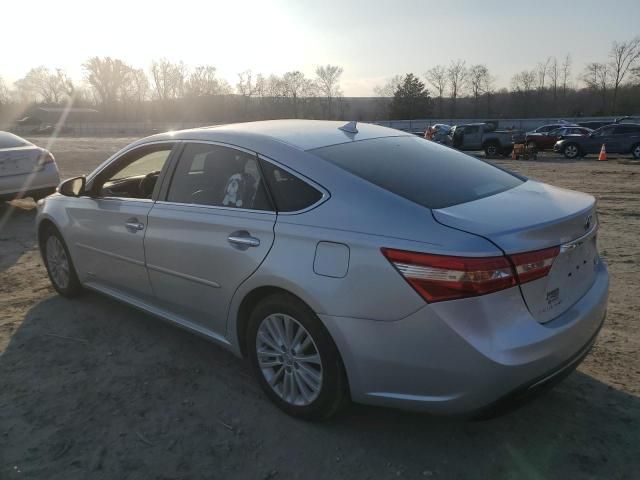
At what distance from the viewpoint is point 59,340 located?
4.15m

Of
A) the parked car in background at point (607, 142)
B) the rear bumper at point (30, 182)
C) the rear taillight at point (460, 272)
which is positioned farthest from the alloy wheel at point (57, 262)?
the parked car in background at point (607, 142)

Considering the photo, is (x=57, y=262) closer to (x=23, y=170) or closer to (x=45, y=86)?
(x=23, y=170)

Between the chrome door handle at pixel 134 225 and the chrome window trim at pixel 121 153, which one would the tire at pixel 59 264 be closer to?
the chrome window trim at pixel 121 153

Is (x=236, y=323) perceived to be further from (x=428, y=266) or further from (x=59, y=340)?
(x=59, y=340)

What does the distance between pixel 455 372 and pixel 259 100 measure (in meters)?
97.2

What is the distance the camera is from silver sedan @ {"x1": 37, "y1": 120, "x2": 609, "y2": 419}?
7.67ft

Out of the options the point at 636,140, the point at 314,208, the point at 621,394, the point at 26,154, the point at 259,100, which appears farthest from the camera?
the point at 259,100

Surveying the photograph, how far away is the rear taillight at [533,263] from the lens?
235cm

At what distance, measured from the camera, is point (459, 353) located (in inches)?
91.0

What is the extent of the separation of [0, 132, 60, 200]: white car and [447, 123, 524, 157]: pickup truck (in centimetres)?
2151

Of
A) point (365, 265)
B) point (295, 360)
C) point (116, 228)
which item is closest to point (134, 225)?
point (116, 228)

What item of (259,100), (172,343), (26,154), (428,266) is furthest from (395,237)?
(259,100)

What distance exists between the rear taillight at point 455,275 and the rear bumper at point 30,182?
8489 mm

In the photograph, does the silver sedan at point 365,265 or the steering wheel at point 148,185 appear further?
the steering wheel at point 148,185
